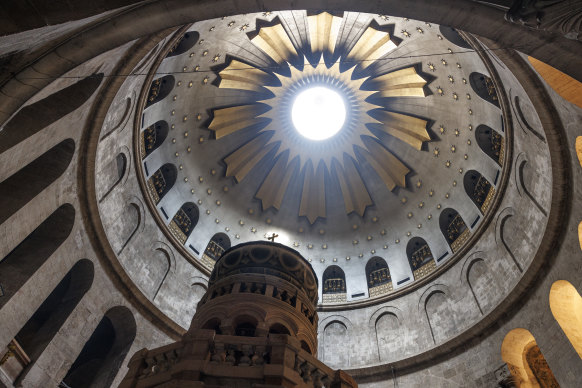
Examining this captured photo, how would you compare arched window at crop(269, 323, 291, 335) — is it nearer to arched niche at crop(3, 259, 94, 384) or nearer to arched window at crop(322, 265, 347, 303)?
arched niche at crop(3, 259, 94, 384)

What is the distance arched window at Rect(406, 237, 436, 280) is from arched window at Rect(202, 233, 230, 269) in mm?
8982

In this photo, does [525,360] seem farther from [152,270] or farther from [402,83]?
[152,270]

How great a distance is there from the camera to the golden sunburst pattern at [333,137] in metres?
18.7

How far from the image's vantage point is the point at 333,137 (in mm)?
23531

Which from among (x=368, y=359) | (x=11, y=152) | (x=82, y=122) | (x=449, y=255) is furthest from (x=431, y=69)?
(x=11, y=152)

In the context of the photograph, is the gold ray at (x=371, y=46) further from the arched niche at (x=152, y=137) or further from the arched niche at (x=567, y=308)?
the arched niche at (x=567, y=308)

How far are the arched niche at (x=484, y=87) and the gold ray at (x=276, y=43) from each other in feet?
26.4

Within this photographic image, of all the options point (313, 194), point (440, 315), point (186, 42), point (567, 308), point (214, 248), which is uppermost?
point (313, 194)

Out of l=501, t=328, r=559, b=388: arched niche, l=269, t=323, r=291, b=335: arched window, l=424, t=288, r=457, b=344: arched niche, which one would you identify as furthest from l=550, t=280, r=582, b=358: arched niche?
l=269, t=323, r=291, b=335: arched window

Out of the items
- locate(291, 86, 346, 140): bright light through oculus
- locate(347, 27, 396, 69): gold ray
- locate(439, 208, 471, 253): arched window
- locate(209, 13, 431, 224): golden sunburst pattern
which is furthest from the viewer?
locate(291, 86, 346, 140): bright light through oculus

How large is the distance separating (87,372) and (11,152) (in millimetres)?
8011

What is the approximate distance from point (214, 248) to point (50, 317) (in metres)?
8.48

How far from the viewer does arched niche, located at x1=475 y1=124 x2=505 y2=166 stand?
15.6 meters

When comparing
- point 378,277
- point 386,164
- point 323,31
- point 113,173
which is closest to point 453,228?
point 378,277
